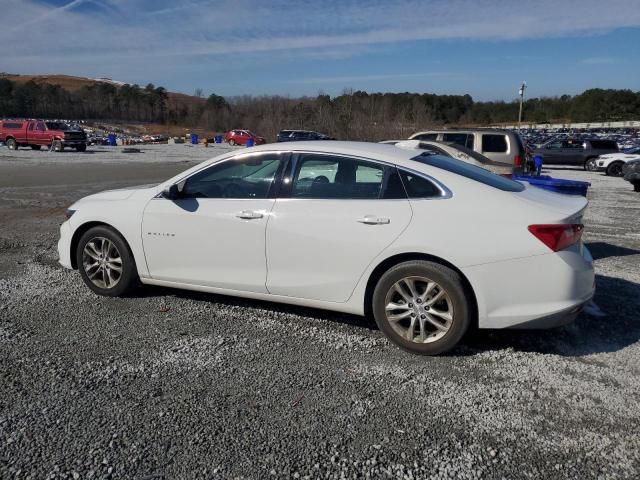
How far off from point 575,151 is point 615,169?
3.31m

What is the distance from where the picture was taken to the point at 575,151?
85.8 ft

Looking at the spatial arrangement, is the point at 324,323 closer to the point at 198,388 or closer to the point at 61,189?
the point at 198,388

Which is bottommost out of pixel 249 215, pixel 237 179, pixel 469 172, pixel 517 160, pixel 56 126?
pixel 249 215

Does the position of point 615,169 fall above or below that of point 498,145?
below

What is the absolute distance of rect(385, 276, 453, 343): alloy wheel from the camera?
401 centimetres

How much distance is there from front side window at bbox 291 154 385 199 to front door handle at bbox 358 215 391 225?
203 millimetres

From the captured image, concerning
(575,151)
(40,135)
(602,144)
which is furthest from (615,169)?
(40,135)

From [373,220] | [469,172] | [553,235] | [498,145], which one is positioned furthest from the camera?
[498,145]

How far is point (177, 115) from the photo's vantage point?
14388cm

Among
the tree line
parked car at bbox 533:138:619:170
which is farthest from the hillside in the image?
parked car at bbox 533:138:619:170

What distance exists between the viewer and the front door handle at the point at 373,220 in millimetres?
4121

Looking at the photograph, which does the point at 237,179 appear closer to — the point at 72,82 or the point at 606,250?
the point at 606,250

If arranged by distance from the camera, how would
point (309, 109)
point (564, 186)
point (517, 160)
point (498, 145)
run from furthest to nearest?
1. point (309, 109)
2. point (498, 145)
3. point (517, 160)
4. point (564, 186)

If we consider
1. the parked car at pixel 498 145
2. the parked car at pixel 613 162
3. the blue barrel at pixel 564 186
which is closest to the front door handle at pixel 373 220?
the blue barrel at pixel 564 186
